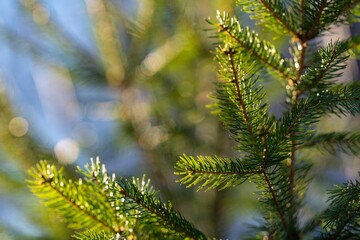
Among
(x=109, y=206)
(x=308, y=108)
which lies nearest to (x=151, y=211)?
(x=109, y=206)

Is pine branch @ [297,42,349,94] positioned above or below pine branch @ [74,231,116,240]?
above

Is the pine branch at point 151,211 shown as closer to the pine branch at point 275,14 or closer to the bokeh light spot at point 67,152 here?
the pine branch at point 275,14

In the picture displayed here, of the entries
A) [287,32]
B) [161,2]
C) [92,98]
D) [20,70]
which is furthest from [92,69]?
[20,70]

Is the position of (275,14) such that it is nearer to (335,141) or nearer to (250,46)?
(250,46)

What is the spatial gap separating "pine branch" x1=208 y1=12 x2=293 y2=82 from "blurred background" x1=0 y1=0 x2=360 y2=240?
432 millimetres

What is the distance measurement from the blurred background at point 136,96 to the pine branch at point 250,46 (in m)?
0.43

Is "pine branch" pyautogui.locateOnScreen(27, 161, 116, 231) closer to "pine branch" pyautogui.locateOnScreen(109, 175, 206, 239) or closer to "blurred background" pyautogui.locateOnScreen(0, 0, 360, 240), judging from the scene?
"pine branch" pyautogui.locateOnScreen(109, 175, 206, 239)

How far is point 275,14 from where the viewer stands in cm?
54

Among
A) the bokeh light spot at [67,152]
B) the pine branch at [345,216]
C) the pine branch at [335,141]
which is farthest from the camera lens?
the bokeh light spot at [67,152]

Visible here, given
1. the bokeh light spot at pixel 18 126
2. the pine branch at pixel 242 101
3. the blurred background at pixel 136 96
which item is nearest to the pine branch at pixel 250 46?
the pine branch at pixel 242 101

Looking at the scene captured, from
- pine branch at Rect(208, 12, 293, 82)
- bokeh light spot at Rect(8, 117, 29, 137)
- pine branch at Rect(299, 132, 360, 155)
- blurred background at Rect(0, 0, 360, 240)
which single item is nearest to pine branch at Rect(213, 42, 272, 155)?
pine branch at Rect(208, 12, 293, 82)

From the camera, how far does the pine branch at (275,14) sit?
529 mm

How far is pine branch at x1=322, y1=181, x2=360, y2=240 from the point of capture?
463mm

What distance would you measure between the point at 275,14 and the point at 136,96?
0.68m
